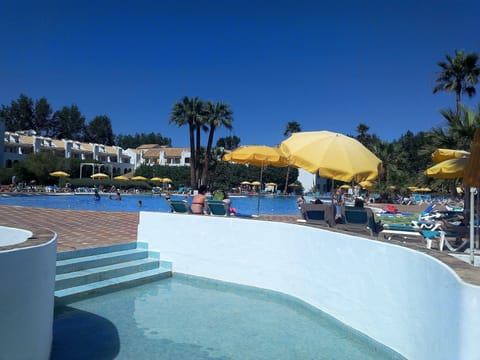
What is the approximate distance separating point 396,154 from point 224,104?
19.3 m

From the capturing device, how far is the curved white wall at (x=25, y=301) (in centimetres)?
307

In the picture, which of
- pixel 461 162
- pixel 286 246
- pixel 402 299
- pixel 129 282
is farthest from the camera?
pixel 461 162

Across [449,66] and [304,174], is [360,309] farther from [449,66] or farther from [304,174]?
[304,174]

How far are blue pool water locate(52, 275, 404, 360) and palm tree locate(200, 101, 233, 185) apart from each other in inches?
1453

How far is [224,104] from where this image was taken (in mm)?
44031

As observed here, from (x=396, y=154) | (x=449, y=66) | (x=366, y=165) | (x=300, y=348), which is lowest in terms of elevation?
(x=300, y=348)

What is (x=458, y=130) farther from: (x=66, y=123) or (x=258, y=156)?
(x=66, y=123)

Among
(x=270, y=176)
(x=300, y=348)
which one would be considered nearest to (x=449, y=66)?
(x=300, y=348)

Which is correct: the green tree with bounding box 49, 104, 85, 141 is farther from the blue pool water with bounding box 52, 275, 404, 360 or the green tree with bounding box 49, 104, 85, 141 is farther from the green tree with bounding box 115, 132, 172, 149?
the blue pool water with bounding box 52, 275, 404, 360

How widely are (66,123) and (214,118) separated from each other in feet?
197

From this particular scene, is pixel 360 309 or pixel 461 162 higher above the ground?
pixel 461 162

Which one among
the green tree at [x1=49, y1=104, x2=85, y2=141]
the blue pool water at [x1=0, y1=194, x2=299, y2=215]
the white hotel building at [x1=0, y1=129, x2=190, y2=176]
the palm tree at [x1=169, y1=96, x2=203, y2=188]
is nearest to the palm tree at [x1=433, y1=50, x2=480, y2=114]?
the blue pool water at [x1=0, y1=194, x2=299, y2=215]

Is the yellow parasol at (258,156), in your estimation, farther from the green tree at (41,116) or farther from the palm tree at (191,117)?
the green tree at (41,116)

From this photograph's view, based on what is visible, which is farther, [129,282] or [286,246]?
[129,282]
